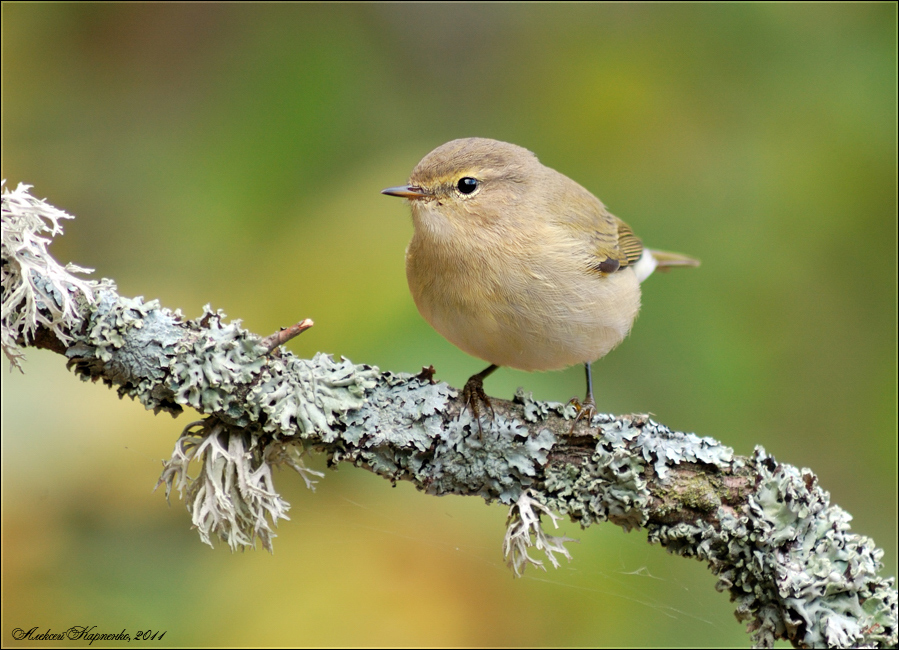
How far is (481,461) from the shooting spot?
230cm

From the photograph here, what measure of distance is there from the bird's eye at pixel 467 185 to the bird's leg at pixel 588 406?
0.89 meters

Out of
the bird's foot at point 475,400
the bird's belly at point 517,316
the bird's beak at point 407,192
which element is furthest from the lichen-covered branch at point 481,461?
the bird's beak at point 407,192

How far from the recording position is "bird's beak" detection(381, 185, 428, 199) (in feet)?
9.61

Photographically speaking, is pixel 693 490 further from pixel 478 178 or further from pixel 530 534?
pixel 478 178

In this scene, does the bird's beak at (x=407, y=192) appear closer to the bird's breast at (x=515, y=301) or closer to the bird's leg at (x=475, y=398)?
the bird's breast at (x=515, y=301)

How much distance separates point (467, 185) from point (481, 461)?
1.26 meters

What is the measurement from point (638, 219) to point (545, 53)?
1242 mm

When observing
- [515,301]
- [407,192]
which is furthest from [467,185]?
[515,301]

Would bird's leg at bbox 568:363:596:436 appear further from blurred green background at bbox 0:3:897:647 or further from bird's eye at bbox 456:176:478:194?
bird's eye at bbox 456:176:478:194

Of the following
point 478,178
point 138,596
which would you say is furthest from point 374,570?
point 478,178

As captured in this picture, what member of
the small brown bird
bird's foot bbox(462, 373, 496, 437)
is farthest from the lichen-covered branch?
the small brown bird

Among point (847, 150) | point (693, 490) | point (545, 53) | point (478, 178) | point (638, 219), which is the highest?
point (545, 53)

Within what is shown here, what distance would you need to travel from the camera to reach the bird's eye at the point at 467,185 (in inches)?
120

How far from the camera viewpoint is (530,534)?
89.5 inches
